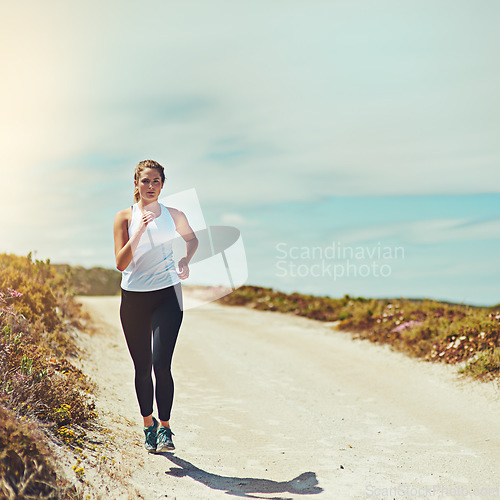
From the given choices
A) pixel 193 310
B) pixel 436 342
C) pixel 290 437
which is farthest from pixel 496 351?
pixel 193 310

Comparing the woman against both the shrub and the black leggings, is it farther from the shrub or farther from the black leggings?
the shrub

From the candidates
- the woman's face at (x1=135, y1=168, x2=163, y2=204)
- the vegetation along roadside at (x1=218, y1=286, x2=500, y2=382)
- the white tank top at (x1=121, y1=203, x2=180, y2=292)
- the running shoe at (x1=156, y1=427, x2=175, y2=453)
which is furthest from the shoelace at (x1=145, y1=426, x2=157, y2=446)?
the vegetation along roadside at (x1=218, y1=286, x2=500, y2=382)

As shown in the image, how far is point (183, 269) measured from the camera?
5.38 m

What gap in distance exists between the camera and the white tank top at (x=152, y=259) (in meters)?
5.27

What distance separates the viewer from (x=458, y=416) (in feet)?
27.0

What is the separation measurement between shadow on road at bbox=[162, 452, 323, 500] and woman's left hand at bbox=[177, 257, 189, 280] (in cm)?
210

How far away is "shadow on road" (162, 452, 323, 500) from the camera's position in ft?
16.7

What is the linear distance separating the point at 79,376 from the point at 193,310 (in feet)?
45.5

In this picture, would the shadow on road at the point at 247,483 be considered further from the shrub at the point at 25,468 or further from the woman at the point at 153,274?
the shrub at the point at 25,468

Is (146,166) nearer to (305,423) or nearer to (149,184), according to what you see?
(149,184)

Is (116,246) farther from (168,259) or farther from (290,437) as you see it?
(290,437)

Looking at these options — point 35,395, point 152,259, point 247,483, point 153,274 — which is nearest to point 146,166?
point 152,259

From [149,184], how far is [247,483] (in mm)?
3314

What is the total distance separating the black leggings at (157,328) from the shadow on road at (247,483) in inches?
25.5
